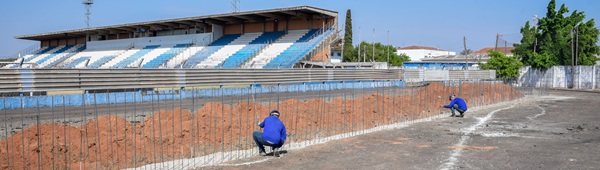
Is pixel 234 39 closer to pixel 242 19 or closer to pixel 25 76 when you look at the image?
pixel 242 19

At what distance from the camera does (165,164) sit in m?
10.5

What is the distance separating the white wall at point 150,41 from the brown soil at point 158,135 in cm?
4002

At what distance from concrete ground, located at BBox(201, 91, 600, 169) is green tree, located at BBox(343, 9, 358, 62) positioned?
6390 cm

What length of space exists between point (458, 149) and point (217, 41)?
45.9 m

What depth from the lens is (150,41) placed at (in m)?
64.5

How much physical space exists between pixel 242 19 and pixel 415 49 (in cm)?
8901

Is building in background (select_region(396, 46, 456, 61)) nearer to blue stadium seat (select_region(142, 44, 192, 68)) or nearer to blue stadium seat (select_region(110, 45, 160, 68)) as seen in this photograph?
blue stadium seat (select_region(110, 45, 160, 68))

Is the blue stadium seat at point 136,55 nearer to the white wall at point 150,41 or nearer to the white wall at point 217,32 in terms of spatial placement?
the white wall at point 150,41

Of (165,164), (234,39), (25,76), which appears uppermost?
(234,39)

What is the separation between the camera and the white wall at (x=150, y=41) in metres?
57.3

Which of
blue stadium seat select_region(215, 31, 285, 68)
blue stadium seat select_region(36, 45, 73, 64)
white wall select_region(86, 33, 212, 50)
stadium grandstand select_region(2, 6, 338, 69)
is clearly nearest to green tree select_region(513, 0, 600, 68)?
stadium grandstand select_region(2, 6, 338, 69)

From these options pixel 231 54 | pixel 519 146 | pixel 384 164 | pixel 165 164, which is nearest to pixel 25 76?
pixel 165 164

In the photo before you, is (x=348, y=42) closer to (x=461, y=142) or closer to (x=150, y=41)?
(x=150, y=41)

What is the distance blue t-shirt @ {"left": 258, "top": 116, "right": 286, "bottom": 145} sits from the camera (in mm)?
10844
